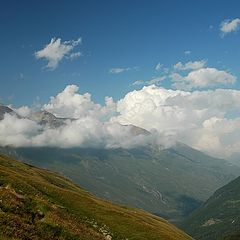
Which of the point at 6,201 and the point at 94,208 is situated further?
the point at 94,208

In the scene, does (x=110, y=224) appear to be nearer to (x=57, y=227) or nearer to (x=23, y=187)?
(x=23, y=187)

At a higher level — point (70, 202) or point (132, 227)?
point (70, 202)

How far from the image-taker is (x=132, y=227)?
199ft

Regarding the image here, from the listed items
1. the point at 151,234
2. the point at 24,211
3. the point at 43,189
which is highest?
the point at 43,189

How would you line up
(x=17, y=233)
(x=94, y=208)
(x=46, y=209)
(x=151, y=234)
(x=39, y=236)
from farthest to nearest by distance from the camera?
(x=94, y=208) < (x=151, y=234) < (x=46, y=209) < (x=39, y=236) < (x=17, y=233)

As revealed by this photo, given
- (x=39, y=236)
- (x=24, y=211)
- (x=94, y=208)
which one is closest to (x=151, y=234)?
(x=94, y=208)

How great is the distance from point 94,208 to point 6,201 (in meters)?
36.8

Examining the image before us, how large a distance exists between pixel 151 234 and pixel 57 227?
3390cm

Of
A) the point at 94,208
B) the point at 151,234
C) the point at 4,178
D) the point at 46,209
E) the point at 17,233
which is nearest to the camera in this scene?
the point at 17,233

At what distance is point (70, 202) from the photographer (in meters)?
63.7

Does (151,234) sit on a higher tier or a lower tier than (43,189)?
lower

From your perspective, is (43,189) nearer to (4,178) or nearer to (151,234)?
(4,178)

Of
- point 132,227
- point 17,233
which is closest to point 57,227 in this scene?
point 17,233

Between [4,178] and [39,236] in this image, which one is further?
[4,178]
